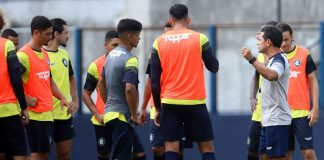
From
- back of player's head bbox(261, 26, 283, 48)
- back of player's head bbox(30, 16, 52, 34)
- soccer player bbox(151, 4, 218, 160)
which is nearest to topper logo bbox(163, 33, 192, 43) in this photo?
soccer player bbox(151, 4, 218, 160)

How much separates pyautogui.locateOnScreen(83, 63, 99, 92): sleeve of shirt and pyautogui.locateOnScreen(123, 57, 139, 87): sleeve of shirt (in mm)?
1296

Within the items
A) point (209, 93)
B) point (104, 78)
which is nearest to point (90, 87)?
Answer: point (104, 78)

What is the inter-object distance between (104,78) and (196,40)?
3.89 feet

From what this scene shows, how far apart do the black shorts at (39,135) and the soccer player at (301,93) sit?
305cm

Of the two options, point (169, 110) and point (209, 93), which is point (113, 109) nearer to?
point (169, 110)

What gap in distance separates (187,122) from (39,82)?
6.22 ft

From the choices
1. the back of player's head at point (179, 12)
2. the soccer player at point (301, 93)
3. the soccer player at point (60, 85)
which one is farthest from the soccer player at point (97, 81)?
the soccer player at point (301, 93)

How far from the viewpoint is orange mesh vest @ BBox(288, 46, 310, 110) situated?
12.8 m

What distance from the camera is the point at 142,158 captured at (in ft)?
40.7

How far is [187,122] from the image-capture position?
37.7 ft

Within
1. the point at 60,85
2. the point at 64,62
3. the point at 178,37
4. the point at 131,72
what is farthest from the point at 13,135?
the point at 64,62

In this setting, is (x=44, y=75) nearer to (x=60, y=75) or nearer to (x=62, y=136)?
(x=60, y=75)

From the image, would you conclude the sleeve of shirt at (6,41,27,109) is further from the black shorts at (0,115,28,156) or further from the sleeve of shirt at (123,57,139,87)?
the sleeve of shirt at (123,57,139,87)

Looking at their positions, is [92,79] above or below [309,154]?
above
